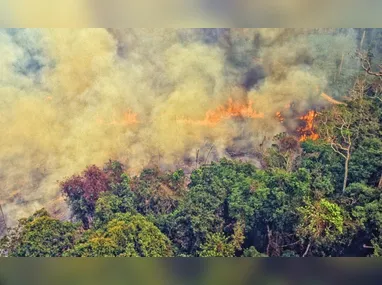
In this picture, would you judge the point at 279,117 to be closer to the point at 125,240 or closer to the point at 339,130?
the point at 339,130

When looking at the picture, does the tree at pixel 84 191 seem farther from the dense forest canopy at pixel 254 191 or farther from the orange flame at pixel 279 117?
the orange flame at pixel 279 117

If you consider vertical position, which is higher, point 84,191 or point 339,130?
point 339,130

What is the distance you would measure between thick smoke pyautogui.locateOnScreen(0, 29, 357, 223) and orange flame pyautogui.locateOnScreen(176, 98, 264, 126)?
2 centimetres

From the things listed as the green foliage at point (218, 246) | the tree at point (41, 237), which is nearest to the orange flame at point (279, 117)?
the green foliage at point (218, 246)

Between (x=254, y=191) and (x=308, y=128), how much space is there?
1.61ft

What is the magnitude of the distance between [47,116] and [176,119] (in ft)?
2.52

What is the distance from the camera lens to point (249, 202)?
2736mm

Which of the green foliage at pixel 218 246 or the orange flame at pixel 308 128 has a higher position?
the orange flame at pixel 308 128

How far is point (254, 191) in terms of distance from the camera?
2.73 metres

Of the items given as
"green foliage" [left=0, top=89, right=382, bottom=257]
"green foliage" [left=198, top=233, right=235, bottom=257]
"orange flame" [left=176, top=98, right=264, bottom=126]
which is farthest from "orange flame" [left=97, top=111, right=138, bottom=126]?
"green foliage" [left=198, top=233, right=235, bottom=257]

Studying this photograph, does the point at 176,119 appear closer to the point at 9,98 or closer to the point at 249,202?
the point at 249,202

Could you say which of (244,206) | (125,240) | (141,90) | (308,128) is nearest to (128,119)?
(141,90)

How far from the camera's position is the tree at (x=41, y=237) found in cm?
278

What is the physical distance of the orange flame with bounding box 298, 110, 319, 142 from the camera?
2.69 m
